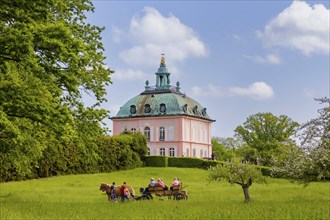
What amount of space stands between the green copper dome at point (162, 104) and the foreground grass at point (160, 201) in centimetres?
3922

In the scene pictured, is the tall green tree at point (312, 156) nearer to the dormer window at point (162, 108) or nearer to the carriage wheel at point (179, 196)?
the carriage wheel at point (179, 196)

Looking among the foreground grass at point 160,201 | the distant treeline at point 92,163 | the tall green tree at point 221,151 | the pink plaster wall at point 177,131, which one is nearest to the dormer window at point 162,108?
the pink plaster wall at point 177,131

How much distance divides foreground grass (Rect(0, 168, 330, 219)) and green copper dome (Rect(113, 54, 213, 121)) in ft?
129

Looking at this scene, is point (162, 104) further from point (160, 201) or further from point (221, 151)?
point (160, 201)

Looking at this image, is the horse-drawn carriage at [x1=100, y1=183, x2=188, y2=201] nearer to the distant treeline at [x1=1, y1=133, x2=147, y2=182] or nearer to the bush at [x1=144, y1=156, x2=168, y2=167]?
the distant treeline at [x1=1, y1=133, x2=147, y2=182]

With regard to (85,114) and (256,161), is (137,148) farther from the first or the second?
(85,114)

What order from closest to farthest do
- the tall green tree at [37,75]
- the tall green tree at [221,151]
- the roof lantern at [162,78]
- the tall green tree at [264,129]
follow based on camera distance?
1. the tall green tree at [37,75]
2. the tall green tree at [264,129]
3. the roof lantern at [162,78]
4. the tall green tree at [221,151]

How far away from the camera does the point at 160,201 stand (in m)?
28.5

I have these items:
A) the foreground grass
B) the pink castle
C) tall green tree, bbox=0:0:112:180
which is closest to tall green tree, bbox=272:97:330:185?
the foreground grass

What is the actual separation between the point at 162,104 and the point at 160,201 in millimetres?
77050

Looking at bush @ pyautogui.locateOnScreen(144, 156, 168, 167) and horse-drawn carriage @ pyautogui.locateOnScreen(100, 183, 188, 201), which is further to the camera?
bush @ pyautogui.locateOnScreen(144, 156, 168, 167)

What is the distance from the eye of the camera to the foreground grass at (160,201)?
Result: 19770 mm

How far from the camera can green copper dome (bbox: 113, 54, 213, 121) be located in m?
105

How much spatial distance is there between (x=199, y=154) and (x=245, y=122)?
411 inches
